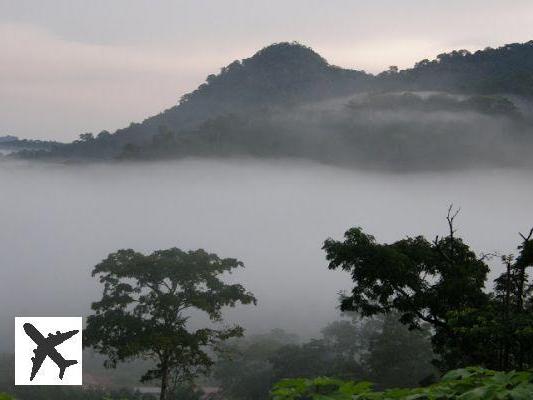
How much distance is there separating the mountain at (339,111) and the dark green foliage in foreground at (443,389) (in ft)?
399

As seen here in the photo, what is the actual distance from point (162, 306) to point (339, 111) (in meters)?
122

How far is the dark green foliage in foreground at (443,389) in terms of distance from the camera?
298 centimetres

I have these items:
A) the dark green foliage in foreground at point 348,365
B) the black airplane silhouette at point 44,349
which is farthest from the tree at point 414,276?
the dark green foliage in foreground at point 348,365

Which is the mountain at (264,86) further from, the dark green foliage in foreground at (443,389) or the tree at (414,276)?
the dark green foliage in foreground at (443,389)

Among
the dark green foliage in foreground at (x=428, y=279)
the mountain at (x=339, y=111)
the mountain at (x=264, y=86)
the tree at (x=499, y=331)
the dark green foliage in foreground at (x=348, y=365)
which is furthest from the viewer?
the mountain at (x=264, y=86)

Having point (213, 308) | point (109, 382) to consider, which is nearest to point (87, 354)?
point (109, 382)

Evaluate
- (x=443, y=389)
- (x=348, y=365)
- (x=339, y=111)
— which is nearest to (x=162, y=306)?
(x=348, y=365)

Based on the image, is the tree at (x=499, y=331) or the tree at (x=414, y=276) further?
the tree at (x=414, y=276)

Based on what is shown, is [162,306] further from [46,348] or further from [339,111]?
[339,111]

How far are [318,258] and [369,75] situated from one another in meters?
49.9

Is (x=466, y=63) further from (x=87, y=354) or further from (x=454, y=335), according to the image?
(x=454, y=335)

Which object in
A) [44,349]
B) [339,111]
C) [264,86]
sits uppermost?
[264,86]

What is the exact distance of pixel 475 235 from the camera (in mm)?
161125

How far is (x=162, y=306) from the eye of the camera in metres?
22.5
